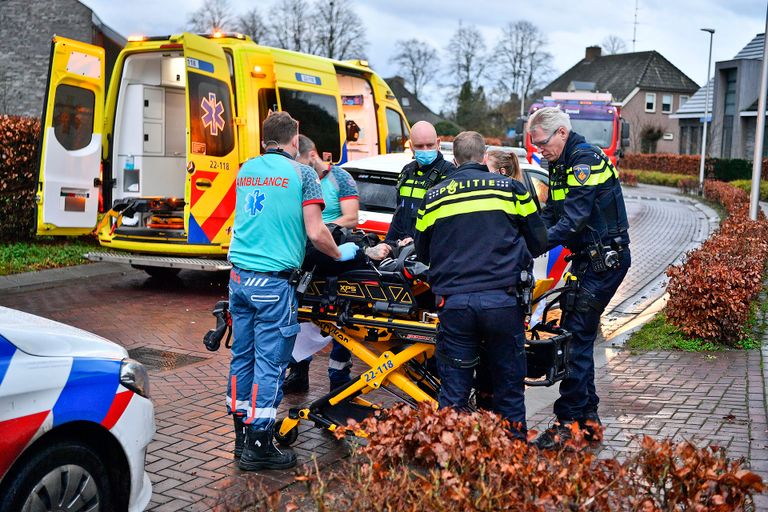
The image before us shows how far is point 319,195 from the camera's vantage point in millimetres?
5047

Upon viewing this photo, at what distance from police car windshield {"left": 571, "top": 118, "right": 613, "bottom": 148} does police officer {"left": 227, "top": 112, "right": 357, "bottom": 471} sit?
2180cm

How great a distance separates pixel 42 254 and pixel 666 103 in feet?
220

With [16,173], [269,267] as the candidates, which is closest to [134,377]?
[269,267]

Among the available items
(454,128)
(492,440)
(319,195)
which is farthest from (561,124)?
(454,128)

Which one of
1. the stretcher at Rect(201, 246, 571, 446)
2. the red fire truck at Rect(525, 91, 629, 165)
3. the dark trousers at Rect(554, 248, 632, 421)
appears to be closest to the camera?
the stretcher at Rect(201, 246, 571, 446)

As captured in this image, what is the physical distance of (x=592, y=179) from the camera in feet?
18.2

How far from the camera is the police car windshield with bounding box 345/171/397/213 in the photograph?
9.09 meters

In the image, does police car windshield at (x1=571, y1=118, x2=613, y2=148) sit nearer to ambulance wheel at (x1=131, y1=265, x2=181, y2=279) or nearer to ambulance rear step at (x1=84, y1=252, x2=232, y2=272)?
ambulance wheel at (x1=131, y1=265, x2=181, y2=279)

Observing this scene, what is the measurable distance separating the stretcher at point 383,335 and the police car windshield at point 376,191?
3649mm

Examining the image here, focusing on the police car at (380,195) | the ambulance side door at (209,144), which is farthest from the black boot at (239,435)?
the ambulance side door at (209,144)

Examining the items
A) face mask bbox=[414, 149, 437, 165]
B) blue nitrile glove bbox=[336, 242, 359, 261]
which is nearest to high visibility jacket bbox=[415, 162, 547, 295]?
blue nitrile glove bbox=[336, 242, 359, 261]

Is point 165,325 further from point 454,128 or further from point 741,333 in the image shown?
point 454,128

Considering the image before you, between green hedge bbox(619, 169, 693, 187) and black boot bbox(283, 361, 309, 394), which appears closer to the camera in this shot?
black boot bbox(283, 361, 309, 394)

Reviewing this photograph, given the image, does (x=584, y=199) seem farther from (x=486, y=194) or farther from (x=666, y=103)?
(x=666, y=103)
